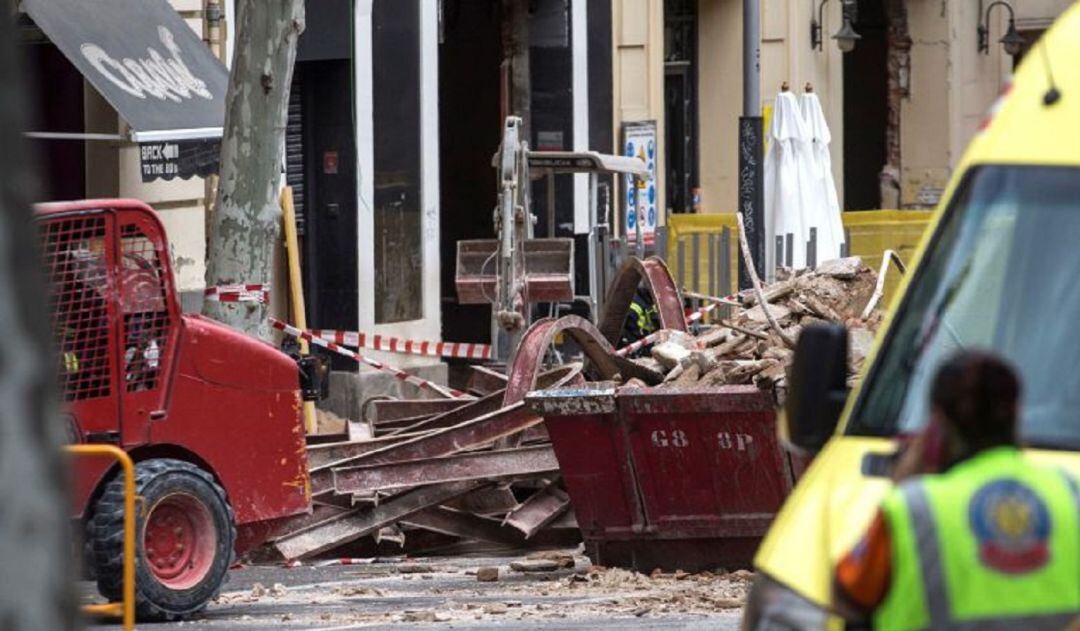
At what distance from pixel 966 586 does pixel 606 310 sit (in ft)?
42.2

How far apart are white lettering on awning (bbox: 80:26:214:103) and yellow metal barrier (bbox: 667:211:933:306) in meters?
6.36

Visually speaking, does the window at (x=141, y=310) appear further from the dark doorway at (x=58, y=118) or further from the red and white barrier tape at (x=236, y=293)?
the dark doorway at (x=58, y=118)

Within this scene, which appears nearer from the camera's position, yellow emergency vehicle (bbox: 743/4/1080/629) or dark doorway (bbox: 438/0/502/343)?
yellow emergency vehicle (bbox: 743/4/1080/629)

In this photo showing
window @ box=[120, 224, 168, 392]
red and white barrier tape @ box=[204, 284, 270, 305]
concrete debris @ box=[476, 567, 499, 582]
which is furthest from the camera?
red and white barrier tape @ box=[204, 284, 270, 305]

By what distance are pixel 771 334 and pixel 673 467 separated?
2100 millimetres

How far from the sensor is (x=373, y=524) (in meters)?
14.4

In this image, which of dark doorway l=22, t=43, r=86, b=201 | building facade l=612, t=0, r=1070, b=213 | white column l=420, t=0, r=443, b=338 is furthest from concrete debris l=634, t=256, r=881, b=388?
building facade l=612, t=0, r=1070, b=213

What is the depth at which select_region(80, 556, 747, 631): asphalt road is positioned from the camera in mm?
11242

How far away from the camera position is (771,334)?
48.0 feet

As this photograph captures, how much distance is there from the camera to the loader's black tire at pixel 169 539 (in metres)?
11.2

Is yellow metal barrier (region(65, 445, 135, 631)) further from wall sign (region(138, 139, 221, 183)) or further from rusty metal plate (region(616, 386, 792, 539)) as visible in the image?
wall sign (region(138, 139, 221, 183))

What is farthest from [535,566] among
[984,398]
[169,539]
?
[984,398]

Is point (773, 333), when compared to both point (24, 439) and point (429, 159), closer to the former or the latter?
point (429, 159)

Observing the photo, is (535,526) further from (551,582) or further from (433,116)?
(433,116)
